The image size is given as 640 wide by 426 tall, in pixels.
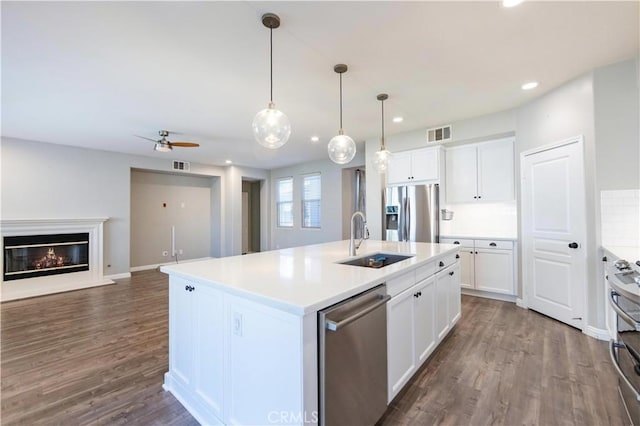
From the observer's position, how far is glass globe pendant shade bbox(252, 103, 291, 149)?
6.94 feet

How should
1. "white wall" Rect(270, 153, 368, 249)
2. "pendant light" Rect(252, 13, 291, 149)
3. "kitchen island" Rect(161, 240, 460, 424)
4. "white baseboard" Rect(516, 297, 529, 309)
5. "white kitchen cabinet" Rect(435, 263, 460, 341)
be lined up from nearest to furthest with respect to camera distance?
"kitchen island" Rect(161, 240, 460, 424) < "pendant light" Rect(252, 13, 291, 149) < "white kitchen cabinet" Rect(435, 263, 460, 341) < "white baseboard" Rect(516, 297, 529, 309) < "white wall" Rect(270, 153, 368, 249)

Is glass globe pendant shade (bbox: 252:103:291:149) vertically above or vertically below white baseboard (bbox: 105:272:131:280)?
above

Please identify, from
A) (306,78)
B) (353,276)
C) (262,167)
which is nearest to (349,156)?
(306,78)

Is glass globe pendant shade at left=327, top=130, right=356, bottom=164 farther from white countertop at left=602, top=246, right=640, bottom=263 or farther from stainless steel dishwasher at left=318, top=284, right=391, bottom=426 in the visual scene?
white countertop at left=602, top=246, right=640, bottom=263

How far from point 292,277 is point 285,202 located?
6.73m

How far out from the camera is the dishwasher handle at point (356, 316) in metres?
1.25

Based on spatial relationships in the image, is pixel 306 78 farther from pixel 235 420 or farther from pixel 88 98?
pixel 235 420

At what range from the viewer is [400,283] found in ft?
6.16

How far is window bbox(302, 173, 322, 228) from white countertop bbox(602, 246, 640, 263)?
218 inches

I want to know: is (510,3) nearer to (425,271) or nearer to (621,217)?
(425,271)

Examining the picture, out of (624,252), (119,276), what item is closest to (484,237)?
(624,252)

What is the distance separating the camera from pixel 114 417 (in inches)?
A: 70.2

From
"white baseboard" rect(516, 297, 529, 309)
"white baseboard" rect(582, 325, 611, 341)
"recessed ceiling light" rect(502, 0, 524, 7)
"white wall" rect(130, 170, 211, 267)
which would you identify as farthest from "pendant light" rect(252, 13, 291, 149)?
"white wall" rect(130, 170, 211, 267)

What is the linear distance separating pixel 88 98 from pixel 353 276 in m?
3.63
